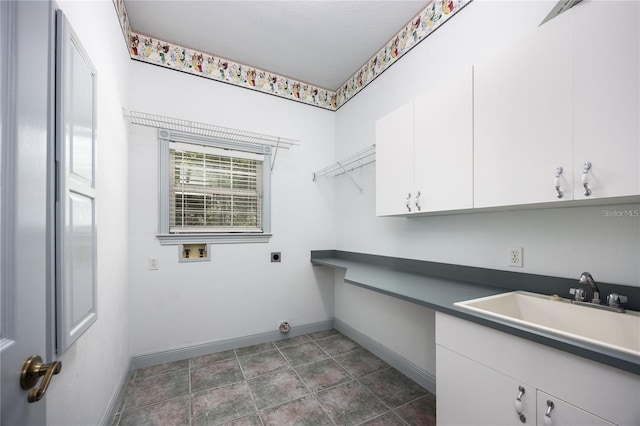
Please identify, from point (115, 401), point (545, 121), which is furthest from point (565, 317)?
point (115, 401)

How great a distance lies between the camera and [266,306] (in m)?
2.80

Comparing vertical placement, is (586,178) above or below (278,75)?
below

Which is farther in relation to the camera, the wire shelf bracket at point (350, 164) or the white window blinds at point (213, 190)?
the wire shelf bracket at point (350, 164)

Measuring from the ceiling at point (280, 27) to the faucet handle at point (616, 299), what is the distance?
2.20 m

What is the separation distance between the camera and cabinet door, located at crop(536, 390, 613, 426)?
82cm

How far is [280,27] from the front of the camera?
88.0 inches

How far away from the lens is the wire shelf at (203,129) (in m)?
2.11

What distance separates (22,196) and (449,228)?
2.09m

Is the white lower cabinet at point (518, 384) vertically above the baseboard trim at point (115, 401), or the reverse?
the white lower cabinet at point (518, 384)

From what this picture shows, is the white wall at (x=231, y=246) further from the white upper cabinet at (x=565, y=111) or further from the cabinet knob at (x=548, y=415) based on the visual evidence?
the cabinet knob at (x=548, y=415)

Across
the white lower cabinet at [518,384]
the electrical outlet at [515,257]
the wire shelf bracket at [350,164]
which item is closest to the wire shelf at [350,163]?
the wire shelf bracket at [350,164]

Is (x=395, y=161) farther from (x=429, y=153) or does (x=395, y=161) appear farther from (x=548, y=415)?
(x=548, y=415)

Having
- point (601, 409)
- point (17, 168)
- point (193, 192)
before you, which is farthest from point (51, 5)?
point (601, 409)

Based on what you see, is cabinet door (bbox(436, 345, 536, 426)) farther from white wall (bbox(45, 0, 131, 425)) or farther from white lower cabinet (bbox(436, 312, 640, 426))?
white wall (bbox(45, 0, 131, 425))
